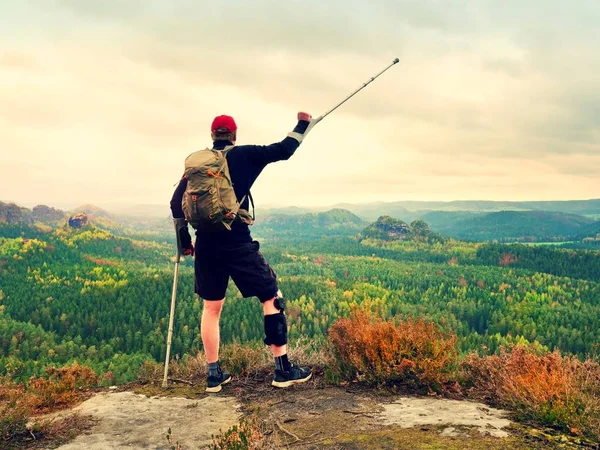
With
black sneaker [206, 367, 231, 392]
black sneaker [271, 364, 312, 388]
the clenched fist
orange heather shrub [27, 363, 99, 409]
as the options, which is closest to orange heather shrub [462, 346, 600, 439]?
black sneaker [271, 364, 312, 388]

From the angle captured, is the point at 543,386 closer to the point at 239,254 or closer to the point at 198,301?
the point at 239,254

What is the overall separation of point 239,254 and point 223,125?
79.0 inches

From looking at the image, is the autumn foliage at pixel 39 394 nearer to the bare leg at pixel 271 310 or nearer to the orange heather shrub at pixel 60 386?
the orange heather shrub at pixel 60 386

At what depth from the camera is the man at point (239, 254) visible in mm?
6172

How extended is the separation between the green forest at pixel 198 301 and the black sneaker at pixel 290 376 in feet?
75.7

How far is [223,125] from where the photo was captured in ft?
20.9

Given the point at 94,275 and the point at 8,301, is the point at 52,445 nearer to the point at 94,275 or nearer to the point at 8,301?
the point at 8,301

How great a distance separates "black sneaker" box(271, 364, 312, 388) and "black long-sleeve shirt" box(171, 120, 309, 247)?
7.66 feet

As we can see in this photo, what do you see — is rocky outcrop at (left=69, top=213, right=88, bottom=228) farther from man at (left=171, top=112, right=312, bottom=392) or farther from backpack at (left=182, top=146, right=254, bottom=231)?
backpack at (left=182, top=146, right=254, bottom=231)

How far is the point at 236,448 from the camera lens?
418cm

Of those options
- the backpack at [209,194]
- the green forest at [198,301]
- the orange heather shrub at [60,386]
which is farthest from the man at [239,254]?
the green forest at [198,301]

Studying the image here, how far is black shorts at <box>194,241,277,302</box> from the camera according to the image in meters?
6.23

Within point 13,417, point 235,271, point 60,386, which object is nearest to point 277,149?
point 235,271

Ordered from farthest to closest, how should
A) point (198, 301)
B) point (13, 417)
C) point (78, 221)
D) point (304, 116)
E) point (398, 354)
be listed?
1. point (78, 221)
2. point (198, 301)
3. point (398, 354)
4. point (304, 116)
5. point (13, 417)
